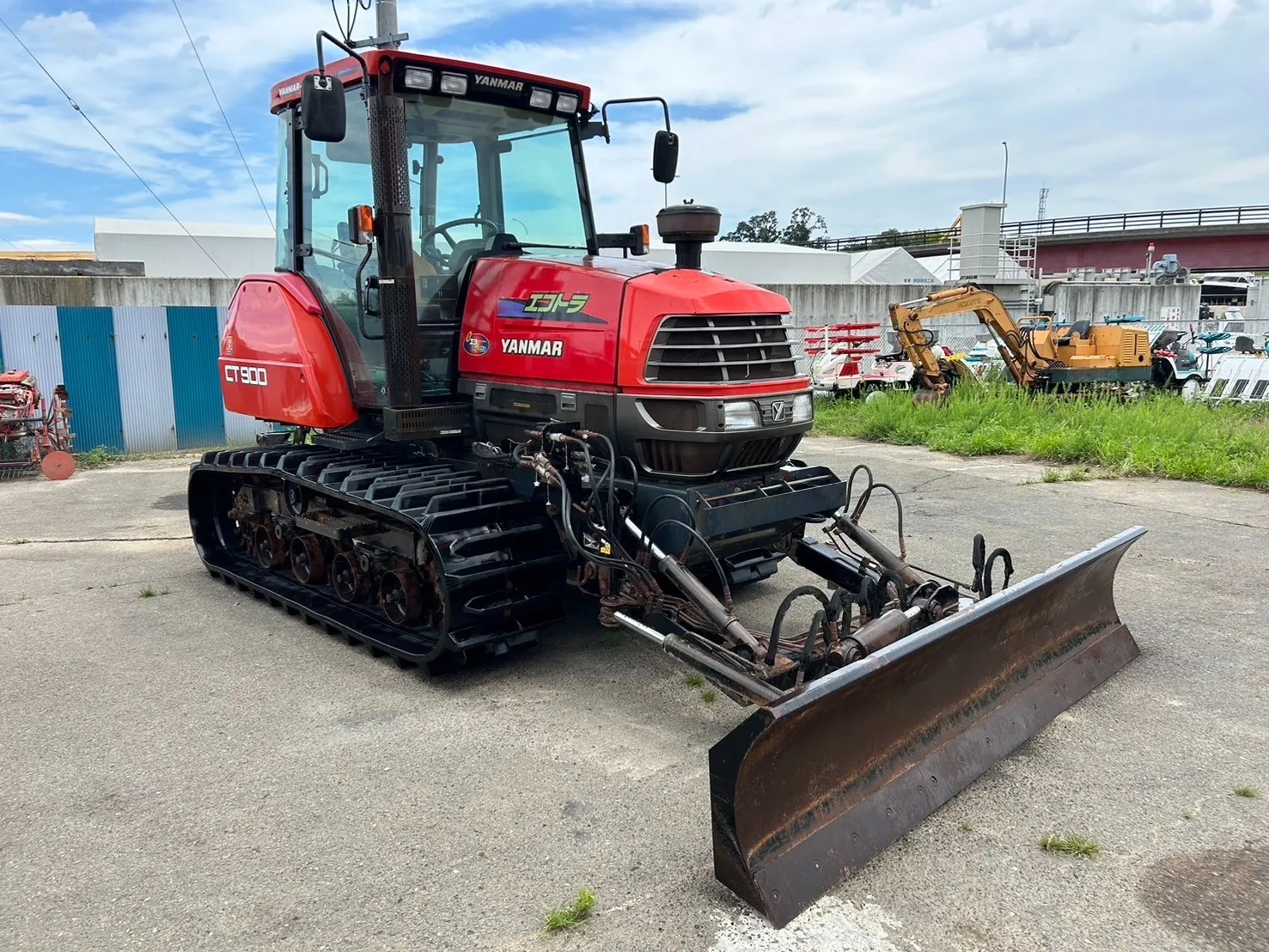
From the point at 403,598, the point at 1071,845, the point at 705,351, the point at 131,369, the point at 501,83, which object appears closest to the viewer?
the point at 1071,845

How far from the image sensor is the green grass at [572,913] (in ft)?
9.42

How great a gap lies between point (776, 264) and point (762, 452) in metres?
28.1

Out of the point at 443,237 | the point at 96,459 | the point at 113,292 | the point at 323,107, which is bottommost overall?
the point at 96,459

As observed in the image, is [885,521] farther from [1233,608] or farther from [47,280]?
[47,280]

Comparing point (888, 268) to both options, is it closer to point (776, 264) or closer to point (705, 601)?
point (776, 264)

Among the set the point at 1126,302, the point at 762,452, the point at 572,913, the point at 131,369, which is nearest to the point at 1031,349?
the point at 1126,302

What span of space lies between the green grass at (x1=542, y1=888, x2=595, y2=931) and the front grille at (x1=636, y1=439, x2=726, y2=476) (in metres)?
2.08

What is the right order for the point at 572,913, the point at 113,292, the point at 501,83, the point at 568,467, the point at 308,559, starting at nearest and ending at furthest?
the point at 572,913 < the point at 568,467 < the point at 501,83 < the point at 308,559 < the point at 113,292

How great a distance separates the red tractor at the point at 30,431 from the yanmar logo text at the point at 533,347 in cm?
773

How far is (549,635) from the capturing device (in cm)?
538

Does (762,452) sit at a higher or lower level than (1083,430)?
higher

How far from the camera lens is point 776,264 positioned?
31.8 metres

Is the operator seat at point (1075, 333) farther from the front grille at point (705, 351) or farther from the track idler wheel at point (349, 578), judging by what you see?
the track idler wheel at point (349, 578)

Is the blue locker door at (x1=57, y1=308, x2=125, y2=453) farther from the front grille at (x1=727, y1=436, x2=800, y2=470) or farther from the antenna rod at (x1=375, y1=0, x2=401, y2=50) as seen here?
the front grille at (x1=727, y1=436, x2=800, y2=470)
